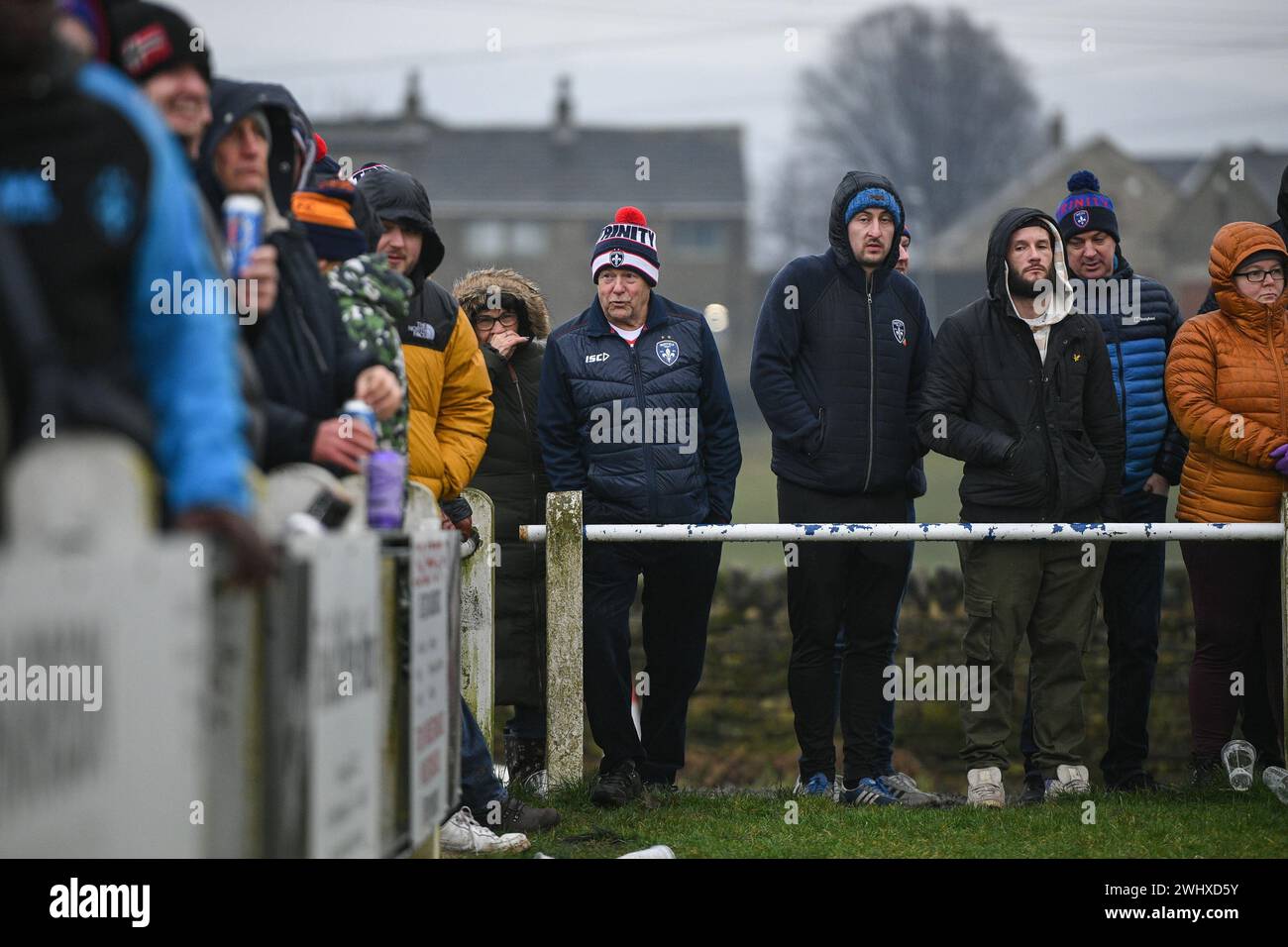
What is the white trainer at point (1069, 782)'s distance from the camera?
281 inches

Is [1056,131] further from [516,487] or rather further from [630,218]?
[516,487]

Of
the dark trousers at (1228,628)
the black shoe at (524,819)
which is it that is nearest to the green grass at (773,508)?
the dark trousers at (1228,628)

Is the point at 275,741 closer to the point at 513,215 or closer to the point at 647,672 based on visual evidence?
the point at 647,672

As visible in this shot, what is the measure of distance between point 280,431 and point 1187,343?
15.6 feet

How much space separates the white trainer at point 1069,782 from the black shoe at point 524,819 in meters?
2.30

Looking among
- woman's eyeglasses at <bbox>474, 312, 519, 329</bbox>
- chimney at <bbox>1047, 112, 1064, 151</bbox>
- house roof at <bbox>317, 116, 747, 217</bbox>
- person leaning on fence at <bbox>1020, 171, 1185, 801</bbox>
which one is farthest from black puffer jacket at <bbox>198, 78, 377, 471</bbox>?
chimney at <bbox>1047, 112, 1064, 151</bbox>

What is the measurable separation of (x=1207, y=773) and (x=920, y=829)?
1741mm

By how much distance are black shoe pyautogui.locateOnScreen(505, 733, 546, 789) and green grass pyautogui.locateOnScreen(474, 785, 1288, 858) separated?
0.66 metres

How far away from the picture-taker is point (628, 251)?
24.5 feet

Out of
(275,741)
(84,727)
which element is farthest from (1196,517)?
(84,727)

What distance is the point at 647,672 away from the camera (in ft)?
24.3

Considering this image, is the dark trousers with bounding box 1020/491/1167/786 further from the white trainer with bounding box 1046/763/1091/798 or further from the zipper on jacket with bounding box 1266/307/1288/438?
the zipper on jacket with bounding box 1266/307/1288/438

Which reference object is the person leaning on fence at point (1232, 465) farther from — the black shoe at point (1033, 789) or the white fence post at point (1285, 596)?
the black shoe at point (1033, 789)

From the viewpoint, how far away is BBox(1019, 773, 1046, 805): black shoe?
7125 millimetres
